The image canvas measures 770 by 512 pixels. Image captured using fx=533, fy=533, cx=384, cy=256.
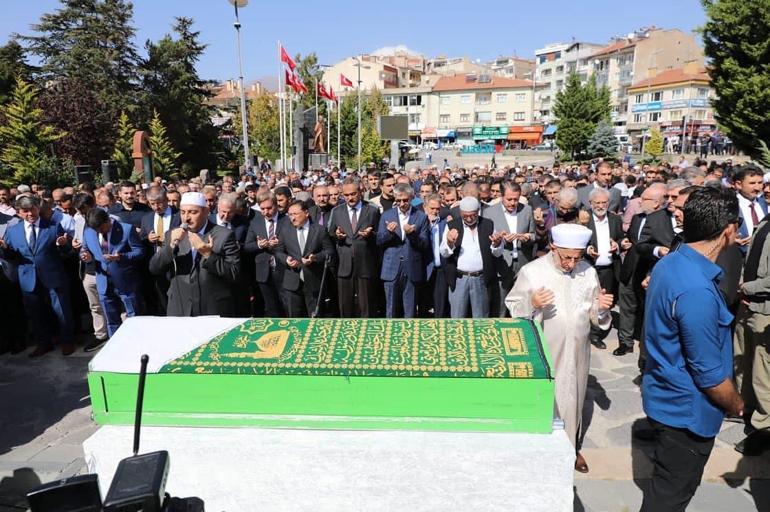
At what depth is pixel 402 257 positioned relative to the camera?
6609 millimetres

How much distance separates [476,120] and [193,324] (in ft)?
277

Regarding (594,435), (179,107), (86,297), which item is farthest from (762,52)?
(179,107)

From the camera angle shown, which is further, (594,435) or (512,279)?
(512,279)

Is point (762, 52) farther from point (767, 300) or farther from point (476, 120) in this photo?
point (476, 120)

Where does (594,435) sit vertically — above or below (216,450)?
below

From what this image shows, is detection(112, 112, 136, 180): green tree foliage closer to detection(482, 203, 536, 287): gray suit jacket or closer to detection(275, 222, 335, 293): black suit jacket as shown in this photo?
detection(275, 222, 335, 293): black suit jacket

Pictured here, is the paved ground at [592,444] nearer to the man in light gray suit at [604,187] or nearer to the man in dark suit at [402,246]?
the man in dark suit at [402,246]

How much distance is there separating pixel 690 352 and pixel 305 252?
4.41 m

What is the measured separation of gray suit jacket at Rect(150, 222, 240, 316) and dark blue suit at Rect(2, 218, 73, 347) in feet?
8.12

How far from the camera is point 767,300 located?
13.7ft

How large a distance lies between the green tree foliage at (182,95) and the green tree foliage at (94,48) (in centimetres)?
135

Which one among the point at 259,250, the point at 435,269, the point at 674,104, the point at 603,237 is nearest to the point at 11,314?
the point at 259,250

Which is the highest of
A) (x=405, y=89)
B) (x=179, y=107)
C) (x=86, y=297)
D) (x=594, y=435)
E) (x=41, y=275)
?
(x=405, y=89)

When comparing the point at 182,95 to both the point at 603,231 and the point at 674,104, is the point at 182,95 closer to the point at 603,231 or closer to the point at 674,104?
the point at 603,231
